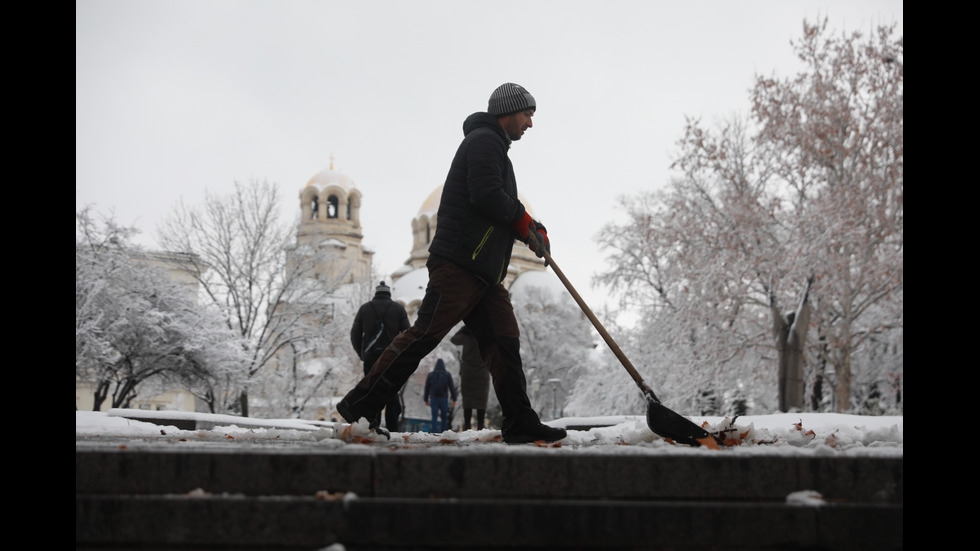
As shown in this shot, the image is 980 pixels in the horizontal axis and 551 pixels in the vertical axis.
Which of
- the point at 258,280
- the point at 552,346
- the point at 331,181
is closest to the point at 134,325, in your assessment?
the point at 258,280

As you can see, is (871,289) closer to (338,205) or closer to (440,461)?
(440,461)

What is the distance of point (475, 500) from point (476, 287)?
218 centimetres

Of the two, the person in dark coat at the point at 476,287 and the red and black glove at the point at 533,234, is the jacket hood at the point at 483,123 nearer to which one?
the person in dark coat at the point at 476,287

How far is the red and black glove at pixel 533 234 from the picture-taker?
4980mm

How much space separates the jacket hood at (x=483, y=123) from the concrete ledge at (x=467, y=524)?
2820mm

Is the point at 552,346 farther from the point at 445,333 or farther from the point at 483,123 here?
the point at 445,333

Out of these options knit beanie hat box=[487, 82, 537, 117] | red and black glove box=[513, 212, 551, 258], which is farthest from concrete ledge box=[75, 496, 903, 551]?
knit beanie hat box=[487, 82, 537, 117]

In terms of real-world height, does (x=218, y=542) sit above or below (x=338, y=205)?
below

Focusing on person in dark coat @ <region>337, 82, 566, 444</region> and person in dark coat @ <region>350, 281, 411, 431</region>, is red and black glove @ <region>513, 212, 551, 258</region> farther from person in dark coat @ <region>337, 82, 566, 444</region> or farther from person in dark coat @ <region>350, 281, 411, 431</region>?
person in dark coat @ <region>350, 281, 411, 431</region>

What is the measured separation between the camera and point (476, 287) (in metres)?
4.85

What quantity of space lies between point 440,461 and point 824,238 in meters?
18.1

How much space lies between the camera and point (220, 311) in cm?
2752

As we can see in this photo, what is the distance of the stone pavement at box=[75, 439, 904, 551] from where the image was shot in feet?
8.70
